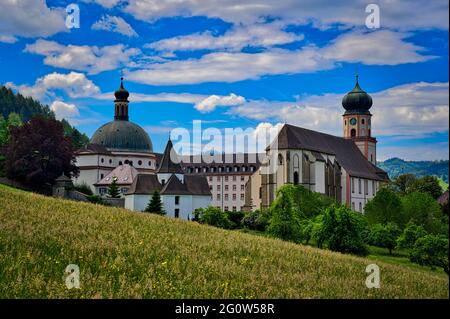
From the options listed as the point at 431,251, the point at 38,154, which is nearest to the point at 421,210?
the point at 431,251

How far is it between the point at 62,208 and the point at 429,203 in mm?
49438

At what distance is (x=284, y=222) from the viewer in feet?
161

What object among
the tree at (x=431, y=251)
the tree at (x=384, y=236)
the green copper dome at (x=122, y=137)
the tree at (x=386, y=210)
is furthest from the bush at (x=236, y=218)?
the green copper dome at (x=122, y=137)

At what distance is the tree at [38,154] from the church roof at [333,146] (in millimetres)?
34262

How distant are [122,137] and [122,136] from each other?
232 mm

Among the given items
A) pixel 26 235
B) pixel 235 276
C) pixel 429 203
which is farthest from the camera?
pixel 429 203

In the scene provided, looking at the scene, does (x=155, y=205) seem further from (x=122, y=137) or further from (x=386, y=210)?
(x=122, y=137)

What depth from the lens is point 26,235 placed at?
73.6ft

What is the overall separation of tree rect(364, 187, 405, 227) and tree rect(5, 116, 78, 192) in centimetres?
3582

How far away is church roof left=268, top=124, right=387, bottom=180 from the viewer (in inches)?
3930

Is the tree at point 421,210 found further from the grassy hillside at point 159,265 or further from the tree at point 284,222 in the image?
the grassy hillside at point 159,265

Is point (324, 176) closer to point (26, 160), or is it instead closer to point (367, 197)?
point (367, 197)
